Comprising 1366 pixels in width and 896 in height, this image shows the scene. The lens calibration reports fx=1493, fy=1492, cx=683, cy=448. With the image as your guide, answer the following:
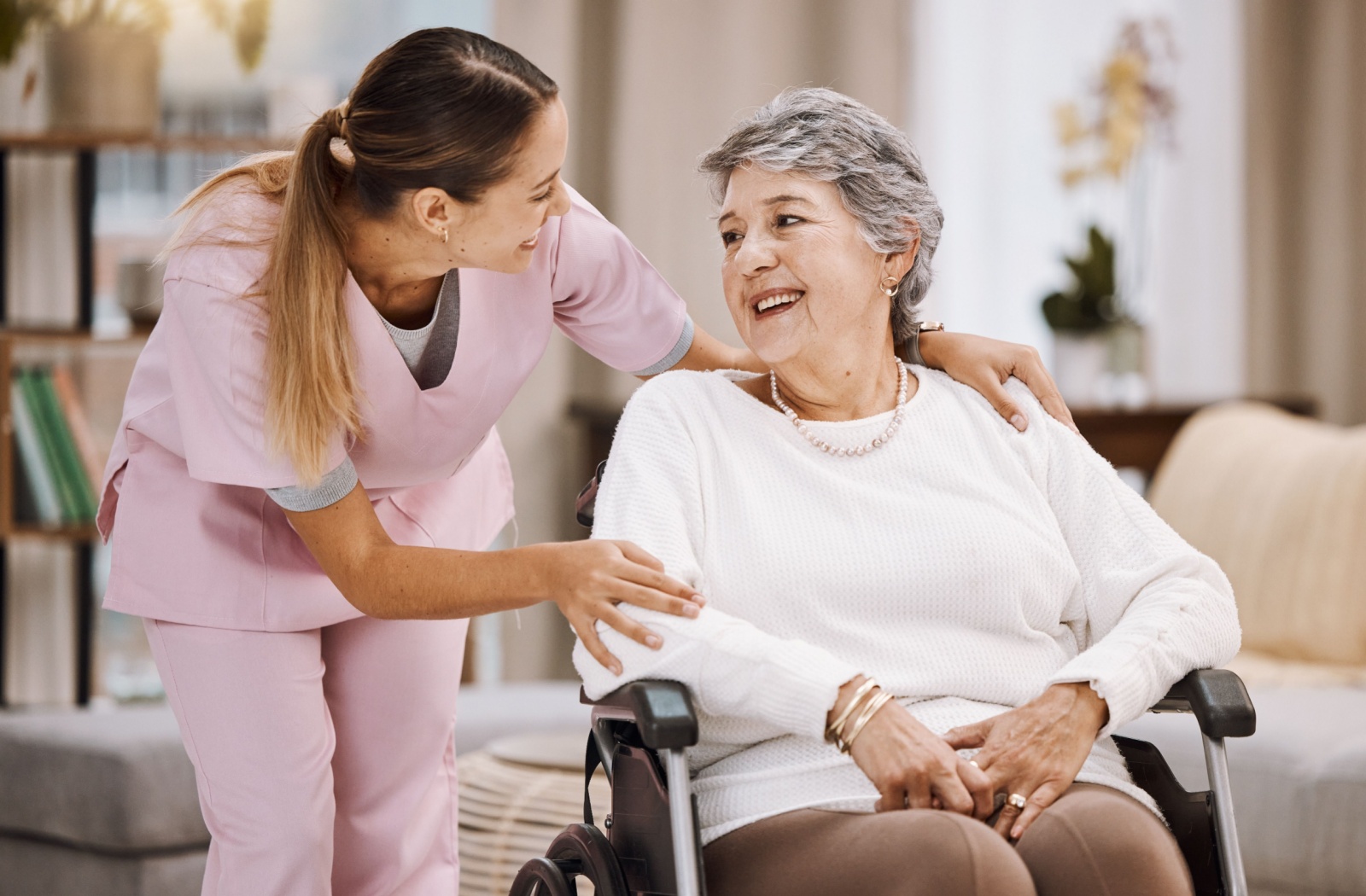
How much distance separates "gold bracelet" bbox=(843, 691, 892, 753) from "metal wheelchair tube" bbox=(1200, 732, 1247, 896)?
0.33m

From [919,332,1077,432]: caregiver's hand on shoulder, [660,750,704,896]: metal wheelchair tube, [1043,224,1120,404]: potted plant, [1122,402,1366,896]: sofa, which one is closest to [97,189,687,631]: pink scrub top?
[919,332,1077,432]: caregiver's hand on shoulder

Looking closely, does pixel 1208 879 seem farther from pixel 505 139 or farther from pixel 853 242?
pixel 505 139

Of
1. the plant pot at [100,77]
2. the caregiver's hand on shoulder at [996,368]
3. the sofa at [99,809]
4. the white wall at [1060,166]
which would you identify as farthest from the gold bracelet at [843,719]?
the white wall at [1060,166]

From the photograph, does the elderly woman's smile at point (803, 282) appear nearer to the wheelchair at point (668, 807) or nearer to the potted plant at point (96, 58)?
the wheelchair at point (668, 807)

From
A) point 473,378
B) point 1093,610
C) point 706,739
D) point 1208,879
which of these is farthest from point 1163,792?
point 473,378

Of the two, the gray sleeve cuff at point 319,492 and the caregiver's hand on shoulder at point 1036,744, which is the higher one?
the gray sleeve cuff at point 319,492

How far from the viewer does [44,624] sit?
345 centimetres

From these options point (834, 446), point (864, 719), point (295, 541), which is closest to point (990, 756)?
point (864, 719)

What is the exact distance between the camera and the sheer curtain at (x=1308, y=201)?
13.3 feet

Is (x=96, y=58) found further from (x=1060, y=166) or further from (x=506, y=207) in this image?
(x=1060, y=166)

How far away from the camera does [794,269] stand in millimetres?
1744

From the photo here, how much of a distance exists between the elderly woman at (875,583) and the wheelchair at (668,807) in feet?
0.18

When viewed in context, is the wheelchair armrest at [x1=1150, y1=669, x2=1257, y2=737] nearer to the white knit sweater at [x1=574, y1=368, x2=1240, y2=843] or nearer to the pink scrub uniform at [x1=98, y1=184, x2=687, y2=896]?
the white knit sweater at [x1=574, y1=368, x2=1240, y2=843]

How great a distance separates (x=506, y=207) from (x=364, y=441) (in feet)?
1.02
